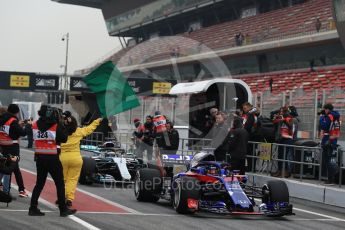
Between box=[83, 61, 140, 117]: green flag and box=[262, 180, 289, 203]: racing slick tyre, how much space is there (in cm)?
482

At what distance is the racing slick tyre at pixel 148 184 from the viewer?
1113 cm

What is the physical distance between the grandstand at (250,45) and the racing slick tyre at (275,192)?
6.53 m

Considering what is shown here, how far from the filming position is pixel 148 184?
36.6ft

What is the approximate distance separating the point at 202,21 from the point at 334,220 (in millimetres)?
44726

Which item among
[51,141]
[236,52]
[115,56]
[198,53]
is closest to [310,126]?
[51,141]

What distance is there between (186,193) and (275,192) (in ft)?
4.90

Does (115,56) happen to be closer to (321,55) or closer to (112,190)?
(321,55)

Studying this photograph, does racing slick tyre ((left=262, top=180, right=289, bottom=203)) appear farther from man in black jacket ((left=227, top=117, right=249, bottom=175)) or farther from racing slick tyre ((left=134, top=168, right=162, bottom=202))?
man in black jacket ((left=227, top=117, right=249, bottom=175))

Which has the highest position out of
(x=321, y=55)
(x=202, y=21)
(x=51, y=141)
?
(x=202, y=21)

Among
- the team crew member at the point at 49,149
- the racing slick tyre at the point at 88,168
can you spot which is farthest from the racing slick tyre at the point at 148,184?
the racing slick tyre at the point at 88,168

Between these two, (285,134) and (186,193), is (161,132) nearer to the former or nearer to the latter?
(285,134)

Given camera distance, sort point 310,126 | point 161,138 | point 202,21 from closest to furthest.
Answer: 1. point 161,138
2. point 310,126
3. point 202,21

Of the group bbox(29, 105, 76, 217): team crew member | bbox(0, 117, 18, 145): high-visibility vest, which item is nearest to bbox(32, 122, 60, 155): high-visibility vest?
bbox(29, 105, 76, 217): team crew member

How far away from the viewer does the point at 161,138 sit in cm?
1470
